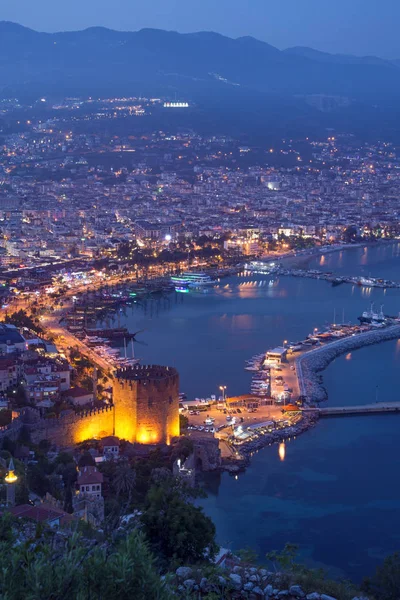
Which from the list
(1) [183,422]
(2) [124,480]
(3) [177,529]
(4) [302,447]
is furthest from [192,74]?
(3) [177,529]

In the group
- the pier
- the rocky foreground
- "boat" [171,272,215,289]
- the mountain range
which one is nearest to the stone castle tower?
the pier

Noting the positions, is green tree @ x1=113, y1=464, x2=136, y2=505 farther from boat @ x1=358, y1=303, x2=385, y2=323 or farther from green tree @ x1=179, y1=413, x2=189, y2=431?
boat @ x1=358, y1=303, x2=385, y2=323

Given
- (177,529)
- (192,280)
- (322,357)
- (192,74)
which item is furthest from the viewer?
(192,74)

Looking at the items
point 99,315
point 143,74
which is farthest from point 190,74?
point 99,315

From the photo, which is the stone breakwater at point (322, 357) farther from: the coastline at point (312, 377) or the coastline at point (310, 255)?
the coastline at point (310, 255)

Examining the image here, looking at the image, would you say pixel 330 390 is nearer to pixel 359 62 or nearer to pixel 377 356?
pixel 377 356

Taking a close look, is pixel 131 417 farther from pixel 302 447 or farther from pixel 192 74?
pixel 192 74
